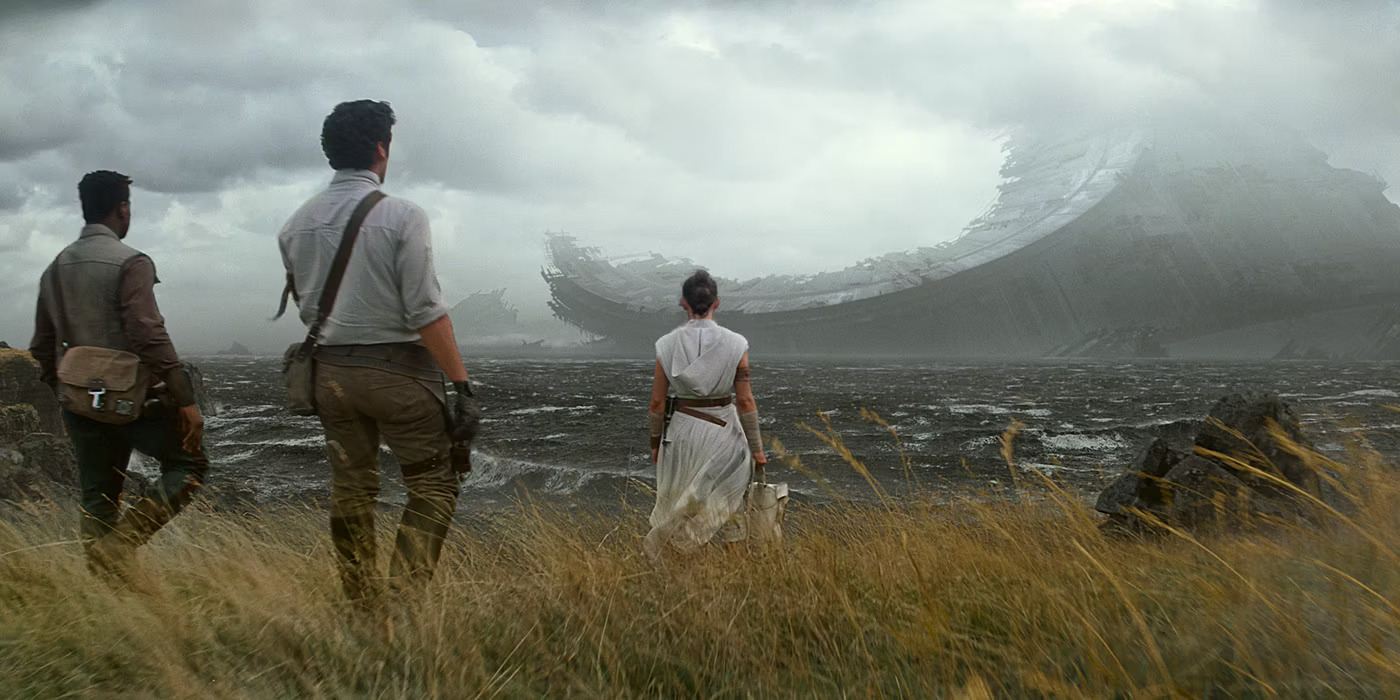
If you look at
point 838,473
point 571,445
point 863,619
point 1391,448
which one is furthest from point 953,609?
point 571,445

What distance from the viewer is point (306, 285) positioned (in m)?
2.93

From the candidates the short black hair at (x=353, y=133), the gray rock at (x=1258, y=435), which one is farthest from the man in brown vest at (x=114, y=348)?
the gray rock at (x=1258, y=435)

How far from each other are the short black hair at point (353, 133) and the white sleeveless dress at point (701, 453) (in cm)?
180

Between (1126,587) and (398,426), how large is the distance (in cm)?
249

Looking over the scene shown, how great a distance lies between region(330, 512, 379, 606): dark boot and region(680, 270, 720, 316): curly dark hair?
2061 millimetres

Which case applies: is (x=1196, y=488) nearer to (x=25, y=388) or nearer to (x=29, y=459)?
(x=29, y=459)

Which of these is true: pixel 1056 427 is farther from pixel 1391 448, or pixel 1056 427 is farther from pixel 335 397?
pixel 335 397

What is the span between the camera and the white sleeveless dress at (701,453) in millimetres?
Result: 4438

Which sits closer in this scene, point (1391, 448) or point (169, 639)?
point (169, 639)

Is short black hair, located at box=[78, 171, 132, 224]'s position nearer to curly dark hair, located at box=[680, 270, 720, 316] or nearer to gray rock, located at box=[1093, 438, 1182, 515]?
curly dark hair, located at box=[680, 270, 720, 316]

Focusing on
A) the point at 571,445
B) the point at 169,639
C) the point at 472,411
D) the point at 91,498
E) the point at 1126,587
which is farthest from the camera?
the point at 571,445

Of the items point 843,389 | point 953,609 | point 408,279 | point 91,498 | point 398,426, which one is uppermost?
point 408,279

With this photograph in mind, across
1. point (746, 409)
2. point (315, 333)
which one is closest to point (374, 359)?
point (315, 333)

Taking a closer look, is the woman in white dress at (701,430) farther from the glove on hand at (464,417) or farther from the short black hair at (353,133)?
the short black hair at (353,133)
